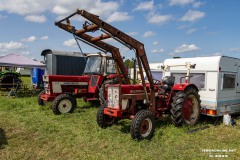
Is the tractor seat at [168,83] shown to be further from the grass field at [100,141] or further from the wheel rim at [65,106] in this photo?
the wheel rim at [65,106]

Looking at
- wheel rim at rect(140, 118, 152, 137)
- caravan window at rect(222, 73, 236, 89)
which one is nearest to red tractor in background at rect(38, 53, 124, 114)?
wheel rim at rect(140, 118, 152, 137)

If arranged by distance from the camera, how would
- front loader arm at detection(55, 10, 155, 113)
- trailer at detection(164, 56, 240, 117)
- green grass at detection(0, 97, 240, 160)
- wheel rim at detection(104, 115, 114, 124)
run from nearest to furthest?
1. green grass at detection(0, 97, 240, 160)
2. front loader arm at detection(55, 10, 155, 113)
3. wheel rim at detection(104, 115, 114, 124)
4. trailer at detection(164, 56, 240, 117)

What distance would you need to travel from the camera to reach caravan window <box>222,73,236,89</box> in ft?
21.8

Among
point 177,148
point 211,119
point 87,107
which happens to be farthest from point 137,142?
point 87,107

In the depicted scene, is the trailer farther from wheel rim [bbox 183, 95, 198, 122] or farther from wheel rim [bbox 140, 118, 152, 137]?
wheel rim [bbox 140, 118, 152, 137]

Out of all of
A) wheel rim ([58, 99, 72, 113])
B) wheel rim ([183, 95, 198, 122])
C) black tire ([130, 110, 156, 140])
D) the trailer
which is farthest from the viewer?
wheel rim ([58, 99, 72, 113])

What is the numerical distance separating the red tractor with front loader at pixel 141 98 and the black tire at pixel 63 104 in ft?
7.87

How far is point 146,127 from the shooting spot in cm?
532

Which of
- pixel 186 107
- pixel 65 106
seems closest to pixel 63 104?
pixel 65 106

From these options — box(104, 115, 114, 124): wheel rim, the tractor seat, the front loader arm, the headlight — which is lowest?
box(104, 115, 114, 124): wheel rim

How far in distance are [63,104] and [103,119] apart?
2619 mm

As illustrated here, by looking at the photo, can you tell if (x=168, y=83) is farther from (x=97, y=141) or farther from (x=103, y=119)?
(x=97, y=141)

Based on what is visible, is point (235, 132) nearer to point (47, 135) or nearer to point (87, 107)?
point (47, 135)

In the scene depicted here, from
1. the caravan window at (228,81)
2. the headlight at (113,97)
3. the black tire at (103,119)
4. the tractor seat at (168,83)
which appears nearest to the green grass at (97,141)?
the black tire at (103,119)
